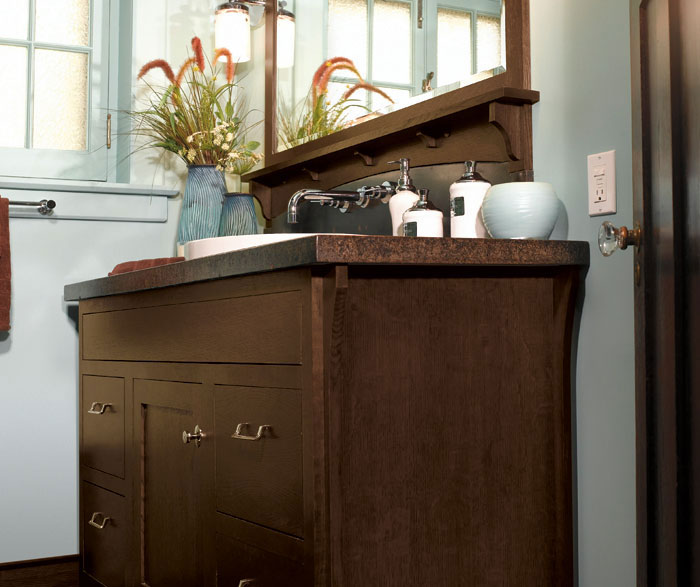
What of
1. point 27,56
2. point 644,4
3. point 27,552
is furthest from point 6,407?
point 644,4

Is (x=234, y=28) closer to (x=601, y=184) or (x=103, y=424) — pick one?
(x=103, y=424)

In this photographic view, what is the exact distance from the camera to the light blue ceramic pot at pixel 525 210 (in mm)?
1316

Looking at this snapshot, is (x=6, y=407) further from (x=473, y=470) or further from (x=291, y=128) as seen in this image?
(x=473, y=470)

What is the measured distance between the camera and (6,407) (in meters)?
2.46

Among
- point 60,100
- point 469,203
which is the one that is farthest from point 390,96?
point 60,100

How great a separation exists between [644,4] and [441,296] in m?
0.46

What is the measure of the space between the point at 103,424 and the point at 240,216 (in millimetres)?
645

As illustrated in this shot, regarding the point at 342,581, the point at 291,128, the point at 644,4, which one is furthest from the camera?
the point at 291,128

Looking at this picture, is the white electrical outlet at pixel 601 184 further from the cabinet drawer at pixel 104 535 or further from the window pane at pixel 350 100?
the cabinet drawer at pixel 104 535

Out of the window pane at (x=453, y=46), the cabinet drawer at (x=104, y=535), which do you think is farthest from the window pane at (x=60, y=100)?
the window pane at (x=453, y=46)

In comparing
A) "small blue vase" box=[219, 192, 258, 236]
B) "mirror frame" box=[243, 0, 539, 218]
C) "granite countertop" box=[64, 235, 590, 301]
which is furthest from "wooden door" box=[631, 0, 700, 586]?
"small blue vase" box=[219, 192, 258, 236]

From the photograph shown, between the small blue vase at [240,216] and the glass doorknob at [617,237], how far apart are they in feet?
4.37

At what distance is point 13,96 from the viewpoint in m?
2.64

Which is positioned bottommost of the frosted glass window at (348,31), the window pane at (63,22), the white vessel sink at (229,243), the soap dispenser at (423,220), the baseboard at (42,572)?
the baseboard at (42,572)
